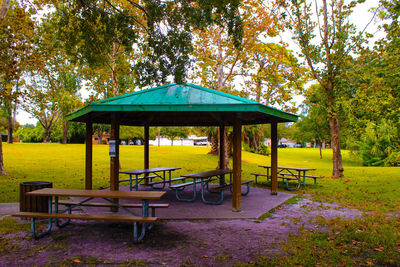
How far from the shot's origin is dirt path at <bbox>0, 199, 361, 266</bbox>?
433cm

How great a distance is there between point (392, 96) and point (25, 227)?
12698 millimetres

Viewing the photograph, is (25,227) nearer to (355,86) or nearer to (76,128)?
(355,86)

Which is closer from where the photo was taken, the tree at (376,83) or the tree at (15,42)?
the tree at (376,83)

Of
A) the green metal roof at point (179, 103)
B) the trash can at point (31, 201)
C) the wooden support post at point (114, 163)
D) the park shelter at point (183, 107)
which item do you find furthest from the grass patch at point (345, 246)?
the trash can at point (31, 201)

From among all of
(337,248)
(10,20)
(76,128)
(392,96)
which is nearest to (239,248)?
(337,248)

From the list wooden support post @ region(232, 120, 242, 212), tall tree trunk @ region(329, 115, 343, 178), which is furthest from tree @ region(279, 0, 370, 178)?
wooden support post @ region(232, 120, 242, 212)

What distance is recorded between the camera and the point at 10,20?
38.5 feet

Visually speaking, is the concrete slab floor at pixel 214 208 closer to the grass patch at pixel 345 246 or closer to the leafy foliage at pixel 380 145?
the grass patch at pixel 345 246

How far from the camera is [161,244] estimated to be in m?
5.02

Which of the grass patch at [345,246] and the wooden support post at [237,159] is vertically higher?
the wooden support post at [237,159]

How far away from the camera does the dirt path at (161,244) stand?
4.33 meters

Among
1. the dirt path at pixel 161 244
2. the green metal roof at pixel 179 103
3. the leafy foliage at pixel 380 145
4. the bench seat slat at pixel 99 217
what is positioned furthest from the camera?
the leafy foliage at pixel 380 145

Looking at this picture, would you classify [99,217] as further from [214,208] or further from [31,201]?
[214,208]

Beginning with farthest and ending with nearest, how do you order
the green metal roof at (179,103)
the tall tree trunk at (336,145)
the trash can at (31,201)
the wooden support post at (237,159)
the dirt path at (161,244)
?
1. the tall tree trunk at (336,145)
2. the wooden support post at (237,159)
3. the green metal roof at (179,103)
4. the trash can at (31,201)
5. the dirt path at (161,244)
